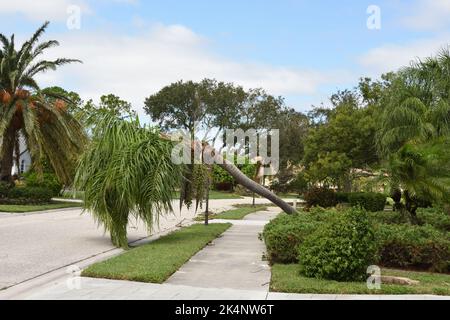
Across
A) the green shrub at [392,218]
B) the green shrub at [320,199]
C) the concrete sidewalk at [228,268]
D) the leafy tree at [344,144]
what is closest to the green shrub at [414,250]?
the concrete sidewalk at [228,268]

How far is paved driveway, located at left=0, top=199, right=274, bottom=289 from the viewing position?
30.9 ft

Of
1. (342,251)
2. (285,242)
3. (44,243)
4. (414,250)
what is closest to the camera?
(342,251)

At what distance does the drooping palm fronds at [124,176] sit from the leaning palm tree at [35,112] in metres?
14.0

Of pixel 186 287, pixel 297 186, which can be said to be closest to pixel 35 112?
pixel 186 287

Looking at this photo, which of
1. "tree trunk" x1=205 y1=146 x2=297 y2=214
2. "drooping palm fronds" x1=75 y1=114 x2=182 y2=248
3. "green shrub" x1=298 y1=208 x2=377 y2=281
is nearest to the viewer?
"green shrub" x1=298 y1=208 x2=377 y2=281

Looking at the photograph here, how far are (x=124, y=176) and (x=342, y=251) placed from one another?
5.46m

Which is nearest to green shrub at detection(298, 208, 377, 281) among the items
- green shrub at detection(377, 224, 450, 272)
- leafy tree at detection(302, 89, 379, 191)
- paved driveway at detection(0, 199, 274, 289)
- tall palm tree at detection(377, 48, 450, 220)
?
green shrub at detection(377, 224, 450, 272)

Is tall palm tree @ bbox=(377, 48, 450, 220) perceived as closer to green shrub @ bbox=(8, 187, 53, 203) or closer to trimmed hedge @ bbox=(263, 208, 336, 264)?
trimmed hedge @ bbox=(263, 208, 336, 264)

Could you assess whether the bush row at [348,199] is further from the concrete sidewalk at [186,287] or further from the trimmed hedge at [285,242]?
the concrete sidewalk at [186,287]

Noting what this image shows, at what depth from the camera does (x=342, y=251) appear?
8.43m

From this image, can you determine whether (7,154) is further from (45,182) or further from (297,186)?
(297,186)

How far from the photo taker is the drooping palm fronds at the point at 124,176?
1209 centimetres

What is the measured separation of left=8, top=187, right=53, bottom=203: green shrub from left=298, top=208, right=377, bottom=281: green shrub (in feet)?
71.3

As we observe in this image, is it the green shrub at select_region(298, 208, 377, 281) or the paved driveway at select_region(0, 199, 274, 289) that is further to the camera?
the paved driveway at select_region(0, 199, 274, 289)
